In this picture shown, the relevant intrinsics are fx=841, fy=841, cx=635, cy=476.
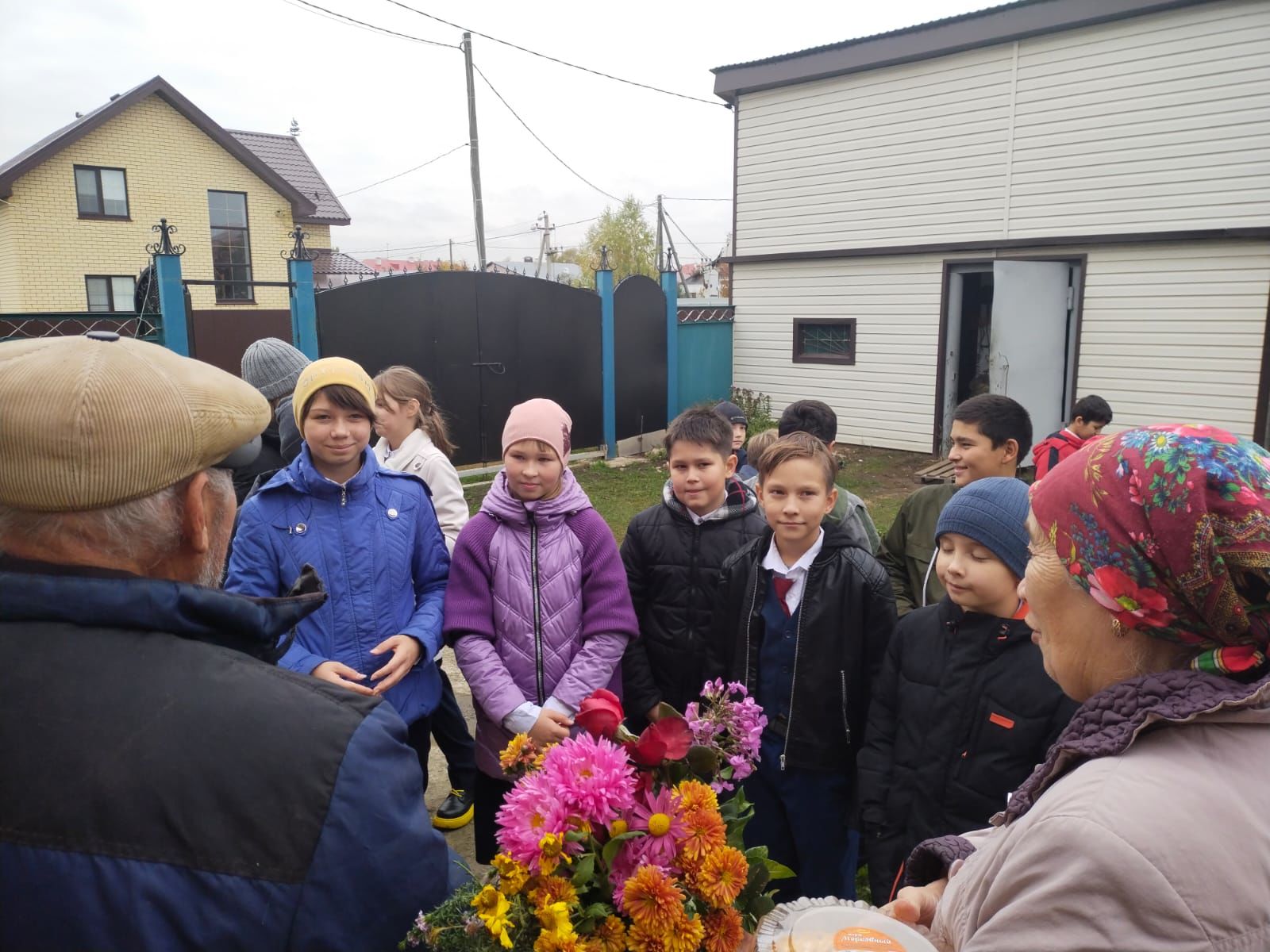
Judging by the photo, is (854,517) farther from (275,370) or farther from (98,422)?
(98,422)

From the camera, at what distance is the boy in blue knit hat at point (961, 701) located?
2.09 meters

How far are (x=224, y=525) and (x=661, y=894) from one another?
0.84 m

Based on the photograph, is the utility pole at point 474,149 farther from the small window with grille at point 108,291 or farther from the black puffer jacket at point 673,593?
the black puffer jacket at point 673,593

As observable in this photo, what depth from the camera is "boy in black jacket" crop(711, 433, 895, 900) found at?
2.58 metres

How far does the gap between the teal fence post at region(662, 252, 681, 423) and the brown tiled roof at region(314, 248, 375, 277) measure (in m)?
17.5

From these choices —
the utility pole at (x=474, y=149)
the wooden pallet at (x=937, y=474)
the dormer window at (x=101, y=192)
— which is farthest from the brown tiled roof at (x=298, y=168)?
the wooden pallet at (x=937, y=474)

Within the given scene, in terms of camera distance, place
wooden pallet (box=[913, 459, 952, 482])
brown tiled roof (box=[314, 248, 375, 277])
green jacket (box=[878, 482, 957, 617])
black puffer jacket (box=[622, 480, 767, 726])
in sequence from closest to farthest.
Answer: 1. black puffer jacket (box=[622, 480, 767, 726])
2. green jacket (box=[878, 482, 957, 617])
3. wooden pallet (box=[913, 459, 952, 482])
4. brown tiled roof (box=[314, 248, 375, 277])

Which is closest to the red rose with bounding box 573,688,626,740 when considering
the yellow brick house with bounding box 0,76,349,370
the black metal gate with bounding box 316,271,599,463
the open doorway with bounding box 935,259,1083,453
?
the black metal gate with bounding box 316,271,599,463

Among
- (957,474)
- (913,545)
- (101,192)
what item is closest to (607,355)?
(957,474)

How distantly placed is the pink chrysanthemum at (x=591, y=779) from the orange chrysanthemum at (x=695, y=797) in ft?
0.25

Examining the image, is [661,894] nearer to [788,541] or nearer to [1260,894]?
[1260,894]

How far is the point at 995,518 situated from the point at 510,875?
63.7 inches

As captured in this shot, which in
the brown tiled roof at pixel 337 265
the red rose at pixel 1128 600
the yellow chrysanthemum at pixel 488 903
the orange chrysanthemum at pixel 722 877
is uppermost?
the brown tiled roof at pixel 337 265

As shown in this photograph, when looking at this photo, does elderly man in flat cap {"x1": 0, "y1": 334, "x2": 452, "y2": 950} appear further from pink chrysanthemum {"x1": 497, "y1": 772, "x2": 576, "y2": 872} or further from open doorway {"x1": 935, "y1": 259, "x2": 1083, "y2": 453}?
open doorway {"x1": 935, "y1": 259, "x2": 1083, "y2": 453}
